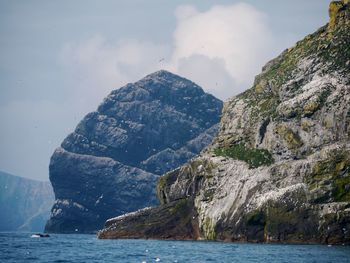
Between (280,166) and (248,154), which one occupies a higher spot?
(248,154)

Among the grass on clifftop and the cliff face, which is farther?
the grass on clifftop

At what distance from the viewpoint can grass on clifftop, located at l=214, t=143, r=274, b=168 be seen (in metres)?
155

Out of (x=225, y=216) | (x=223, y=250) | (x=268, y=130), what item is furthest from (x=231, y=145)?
(x=223, y=250)

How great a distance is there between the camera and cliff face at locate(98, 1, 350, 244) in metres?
135

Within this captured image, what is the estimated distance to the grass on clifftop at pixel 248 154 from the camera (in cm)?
15488

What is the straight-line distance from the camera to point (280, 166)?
486 feet

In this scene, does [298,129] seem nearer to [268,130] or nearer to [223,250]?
[268,130]

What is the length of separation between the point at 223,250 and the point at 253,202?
3417 centimetres

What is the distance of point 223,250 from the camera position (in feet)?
370

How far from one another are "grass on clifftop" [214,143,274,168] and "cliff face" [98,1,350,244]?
0.32 meters

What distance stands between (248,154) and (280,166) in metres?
14.1

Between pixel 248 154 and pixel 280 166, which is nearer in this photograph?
pixel 280 166

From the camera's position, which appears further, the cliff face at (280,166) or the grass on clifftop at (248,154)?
the grass on clifftop at (248,154)

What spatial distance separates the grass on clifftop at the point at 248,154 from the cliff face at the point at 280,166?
1.06 ft
